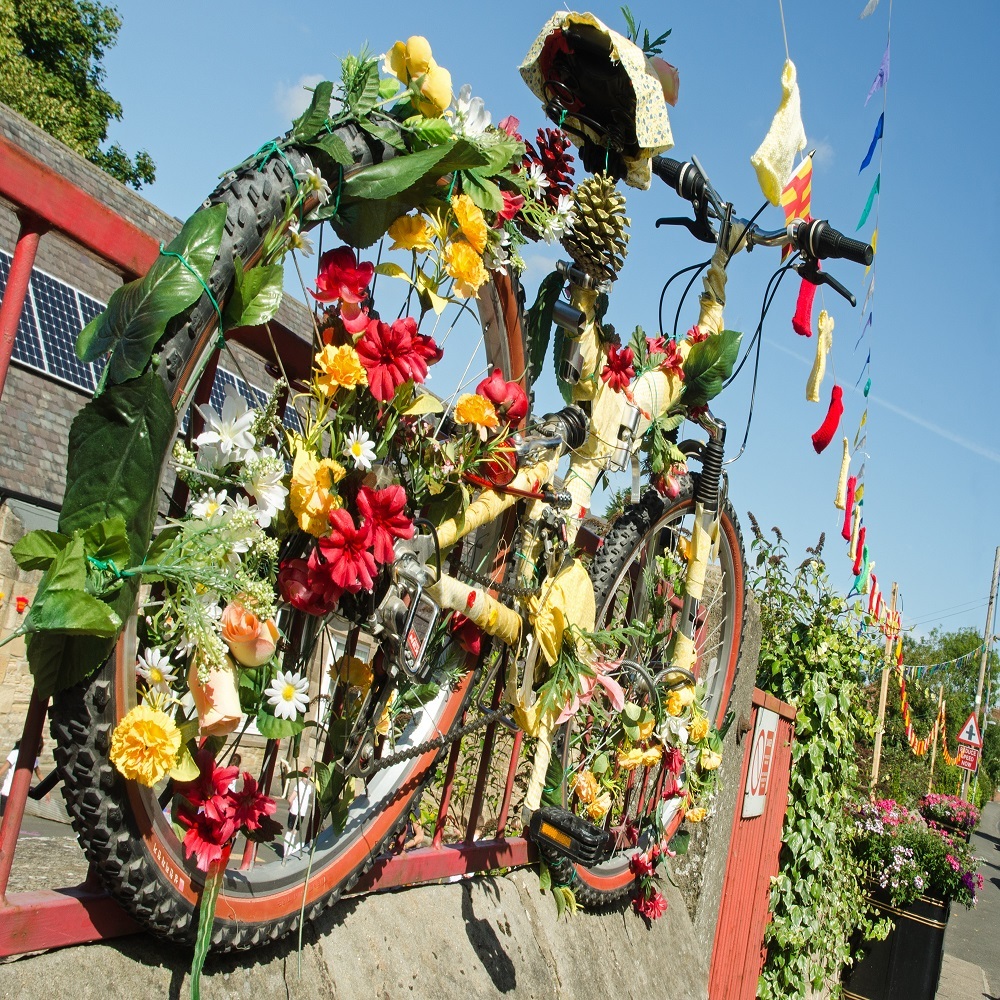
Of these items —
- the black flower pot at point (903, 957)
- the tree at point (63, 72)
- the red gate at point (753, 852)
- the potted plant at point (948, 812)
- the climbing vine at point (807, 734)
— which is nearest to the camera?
the red gate at point (753, 852)

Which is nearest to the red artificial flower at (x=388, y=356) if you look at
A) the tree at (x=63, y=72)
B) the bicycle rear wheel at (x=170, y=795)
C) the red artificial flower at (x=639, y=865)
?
the bicycle rear wheel at (x=170, y=795)

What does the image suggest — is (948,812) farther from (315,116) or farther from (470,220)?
(315,116)

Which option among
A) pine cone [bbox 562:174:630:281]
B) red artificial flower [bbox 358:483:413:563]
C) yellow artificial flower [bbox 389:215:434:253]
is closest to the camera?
red artificial flower [bbox 358:483:413:563]

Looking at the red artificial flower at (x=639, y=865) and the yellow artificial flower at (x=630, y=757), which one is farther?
the red artificial flower at (x=639, y=865)

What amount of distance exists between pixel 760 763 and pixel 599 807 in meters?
2.07

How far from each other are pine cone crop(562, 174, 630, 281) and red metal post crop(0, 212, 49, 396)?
1.31m

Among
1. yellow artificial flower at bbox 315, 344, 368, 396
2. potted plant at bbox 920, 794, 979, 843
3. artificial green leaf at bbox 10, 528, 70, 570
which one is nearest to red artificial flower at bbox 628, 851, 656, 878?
yellow artificial flower at bbox 315, 344, 368, 396

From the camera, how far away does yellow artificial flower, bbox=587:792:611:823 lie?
120 inches

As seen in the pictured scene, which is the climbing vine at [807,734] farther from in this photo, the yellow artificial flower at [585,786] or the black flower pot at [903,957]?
the yellow artificial flower at [585,786]

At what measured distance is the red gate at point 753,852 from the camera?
4.50 metres

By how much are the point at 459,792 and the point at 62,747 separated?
394cm

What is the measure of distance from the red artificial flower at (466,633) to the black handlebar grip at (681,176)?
164cm

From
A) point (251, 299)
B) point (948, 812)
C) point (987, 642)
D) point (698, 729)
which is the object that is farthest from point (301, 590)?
point (987, 642)

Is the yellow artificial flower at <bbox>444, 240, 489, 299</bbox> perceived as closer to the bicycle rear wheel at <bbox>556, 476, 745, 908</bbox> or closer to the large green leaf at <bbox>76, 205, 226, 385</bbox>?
the large green leaf at <bbox>76, 205, 226, 385</bbox>
